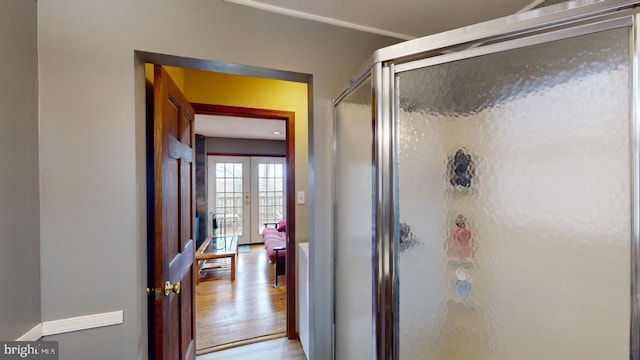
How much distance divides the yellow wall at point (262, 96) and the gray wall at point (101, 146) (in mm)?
1089

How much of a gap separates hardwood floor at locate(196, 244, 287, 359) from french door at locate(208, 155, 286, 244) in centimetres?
153

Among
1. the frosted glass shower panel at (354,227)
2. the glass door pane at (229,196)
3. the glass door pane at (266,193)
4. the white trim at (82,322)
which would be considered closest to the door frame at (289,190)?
the frosted glass shower panel at (354,227)

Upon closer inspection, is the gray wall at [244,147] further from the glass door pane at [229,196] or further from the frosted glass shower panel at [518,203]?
the frosted glass shower panel at [518,203]

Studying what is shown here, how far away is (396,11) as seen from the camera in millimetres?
1296

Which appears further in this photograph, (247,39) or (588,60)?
(247,39)

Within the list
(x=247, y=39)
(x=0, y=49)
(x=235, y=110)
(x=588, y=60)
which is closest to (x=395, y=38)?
(x=247, y=39)

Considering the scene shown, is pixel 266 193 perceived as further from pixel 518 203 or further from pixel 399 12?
pixel 518 203

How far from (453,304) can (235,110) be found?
2099mm

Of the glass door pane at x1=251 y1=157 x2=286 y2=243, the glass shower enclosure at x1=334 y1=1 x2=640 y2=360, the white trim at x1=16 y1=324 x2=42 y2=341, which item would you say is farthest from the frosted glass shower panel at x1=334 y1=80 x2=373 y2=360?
the glass door pane at x1=251 y1=157 x2=286 y2=243

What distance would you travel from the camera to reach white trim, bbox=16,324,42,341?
0.83 meters

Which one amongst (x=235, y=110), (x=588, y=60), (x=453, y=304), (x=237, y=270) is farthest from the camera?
(x=237, y=270)

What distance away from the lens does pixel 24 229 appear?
0.84 meters

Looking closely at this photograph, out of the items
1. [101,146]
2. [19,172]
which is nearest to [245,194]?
[101,146]

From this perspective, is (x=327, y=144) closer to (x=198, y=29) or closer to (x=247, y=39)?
(x=247, y=39)
